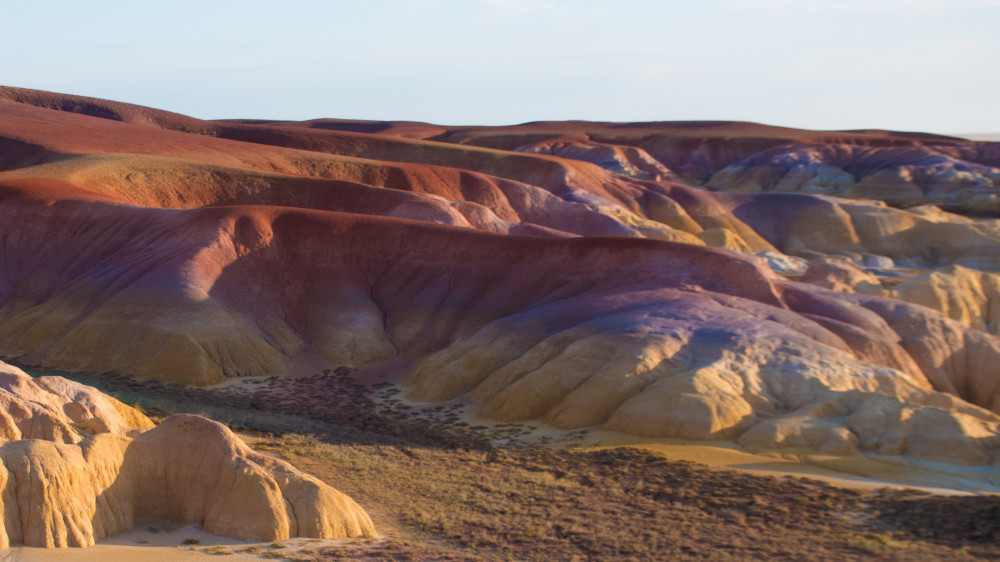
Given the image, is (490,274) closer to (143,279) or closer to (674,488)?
(143,279)

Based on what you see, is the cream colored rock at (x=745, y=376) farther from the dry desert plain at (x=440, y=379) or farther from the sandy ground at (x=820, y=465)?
the sandy ground at (x=820, y=465)

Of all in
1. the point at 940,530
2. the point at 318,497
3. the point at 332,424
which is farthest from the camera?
the point at 332,424

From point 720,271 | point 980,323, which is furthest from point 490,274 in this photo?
point 980,323

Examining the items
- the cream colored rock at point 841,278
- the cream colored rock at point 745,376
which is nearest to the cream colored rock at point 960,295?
the cream colored rock at point 841,278

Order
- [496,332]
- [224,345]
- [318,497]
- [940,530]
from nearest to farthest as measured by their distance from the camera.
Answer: [318,497]
[940,530]
[496,332]
[224,345]

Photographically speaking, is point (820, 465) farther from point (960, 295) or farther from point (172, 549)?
point (960, 295)

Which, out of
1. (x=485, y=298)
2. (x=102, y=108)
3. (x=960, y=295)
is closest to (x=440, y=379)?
(x=485, y=298)

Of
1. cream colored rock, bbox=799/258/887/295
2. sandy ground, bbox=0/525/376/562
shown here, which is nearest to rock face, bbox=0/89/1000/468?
cream colored rock, bbox=799/258/887/295
